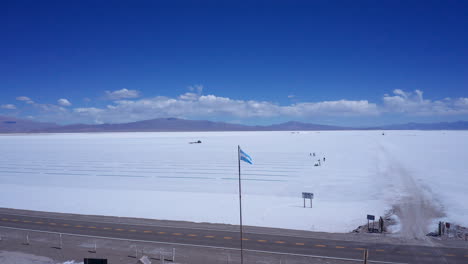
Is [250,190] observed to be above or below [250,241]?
above

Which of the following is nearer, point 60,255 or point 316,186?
point 60,255

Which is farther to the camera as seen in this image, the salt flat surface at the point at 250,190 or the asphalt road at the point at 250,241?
the salt flat surface at the point at 250,190

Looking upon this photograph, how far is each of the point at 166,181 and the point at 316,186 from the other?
16.7 metres

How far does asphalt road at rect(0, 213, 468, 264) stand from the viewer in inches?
604

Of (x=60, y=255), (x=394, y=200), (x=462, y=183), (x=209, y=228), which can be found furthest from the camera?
(x=462, y=183)

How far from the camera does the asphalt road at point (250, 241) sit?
15336 mm

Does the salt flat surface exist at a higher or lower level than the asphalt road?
higher

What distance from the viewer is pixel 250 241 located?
17406 mm

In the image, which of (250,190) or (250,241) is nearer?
(250,241)

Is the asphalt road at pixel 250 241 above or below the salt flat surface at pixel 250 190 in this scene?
below

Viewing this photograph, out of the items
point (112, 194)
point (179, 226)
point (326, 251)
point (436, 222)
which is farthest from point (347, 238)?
point (112, 194)

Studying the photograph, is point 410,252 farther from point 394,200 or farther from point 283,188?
point 283,188

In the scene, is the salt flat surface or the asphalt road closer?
the asphalt road

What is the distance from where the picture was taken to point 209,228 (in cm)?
1964
